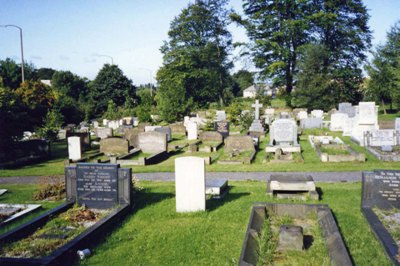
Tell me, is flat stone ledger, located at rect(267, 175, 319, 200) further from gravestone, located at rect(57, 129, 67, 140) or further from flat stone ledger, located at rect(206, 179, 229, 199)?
gravestone, located at rect(57, 129, 67, 140)

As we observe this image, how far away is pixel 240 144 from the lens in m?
19.8

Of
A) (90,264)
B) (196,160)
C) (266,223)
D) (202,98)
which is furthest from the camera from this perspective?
(202,98)

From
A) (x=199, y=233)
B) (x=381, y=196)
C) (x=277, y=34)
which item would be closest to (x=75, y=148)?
(x=199, y=233)

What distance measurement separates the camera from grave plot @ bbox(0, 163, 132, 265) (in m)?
6.50

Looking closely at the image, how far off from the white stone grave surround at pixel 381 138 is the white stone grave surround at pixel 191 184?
13.1 meters

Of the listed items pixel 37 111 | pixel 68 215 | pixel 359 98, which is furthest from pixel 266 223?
pixel 359 98

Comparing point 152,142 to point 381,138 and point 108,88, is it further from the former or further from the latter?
point 108,88

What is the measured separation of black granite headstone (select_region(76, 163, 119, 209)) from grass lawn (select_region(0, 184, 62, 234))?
1237mm

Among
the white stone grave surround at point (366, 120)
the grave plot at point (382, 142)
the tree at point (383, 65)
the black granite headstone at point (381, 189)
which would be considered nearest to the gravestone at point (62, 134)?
the white stone grave surround at point (366, 120)

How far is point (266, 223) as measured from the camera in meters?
7.75

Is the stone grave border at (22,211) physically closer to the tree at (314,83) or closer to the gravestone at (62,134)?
the gravestone at (62,134)

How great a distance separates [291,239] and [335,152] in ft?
39.5

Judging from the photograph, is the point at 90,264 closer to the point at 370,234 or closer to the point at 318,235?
the point at 318,235

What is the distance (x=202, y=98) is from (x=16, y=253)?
4842 cm
